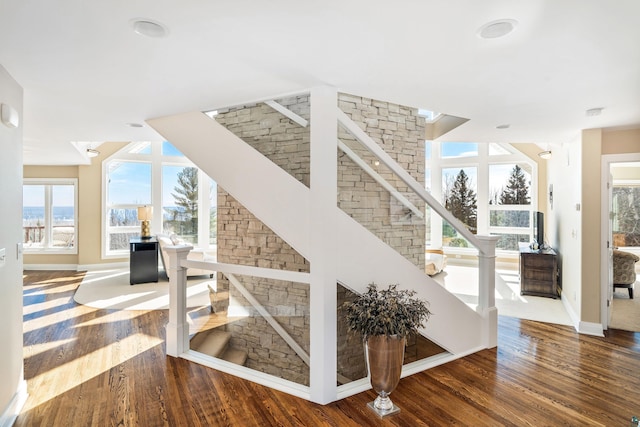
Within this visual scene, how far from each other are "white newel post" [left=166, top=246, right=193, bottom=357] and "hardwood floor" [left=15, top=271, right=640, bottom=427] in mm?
152

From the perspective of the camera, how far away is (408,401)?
2.71 meters

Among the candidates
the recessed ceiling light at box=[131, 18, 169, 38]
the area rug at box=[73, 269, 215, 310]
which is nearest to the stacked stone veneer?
the recessed ceiling light at box=[131, 18, 169, 38]

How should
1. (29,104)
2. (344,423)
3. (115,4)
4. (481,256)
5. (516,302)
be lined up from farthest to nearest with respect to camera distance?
(516,302)
(481,256)
(29,104)
(344,423)
(115,4)

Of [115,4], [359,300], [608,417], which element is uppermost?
[115,4]

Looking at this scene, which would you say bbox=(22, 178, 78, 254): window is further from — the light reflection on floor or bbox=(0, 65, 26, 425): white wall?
the light reflection on floor

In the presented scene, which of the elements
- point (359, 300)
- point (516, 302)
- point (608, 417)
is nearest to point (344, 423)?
point (359, 300)

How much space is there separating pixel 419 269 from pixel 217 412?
6.50 feet

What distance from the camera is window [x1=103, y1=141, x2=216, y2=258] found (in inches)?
325

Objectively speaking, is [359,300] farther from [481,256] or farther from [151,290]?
[151,290]

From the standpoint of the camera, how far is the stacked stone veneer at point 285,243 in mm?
2881

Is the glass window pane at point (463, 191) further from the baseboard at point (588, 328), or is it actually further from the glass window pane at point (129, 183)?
the glass window pane at point (129, 183)

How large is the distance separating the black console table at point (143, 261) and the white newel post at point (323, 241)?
5077mm

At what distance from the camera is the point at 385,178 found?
3051 mm

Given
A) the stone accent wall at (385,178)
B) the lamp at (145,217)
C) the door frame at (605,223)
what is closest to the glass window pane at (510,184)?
the door frame at (605,223)
